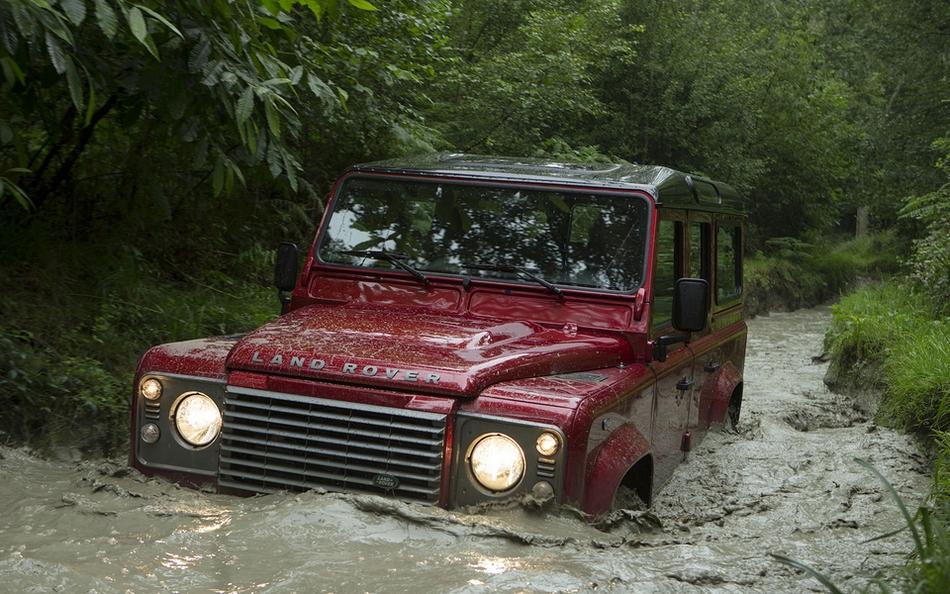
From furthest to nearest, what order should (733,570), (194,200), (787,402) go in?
(787,402)
(194,200)
(733,570)

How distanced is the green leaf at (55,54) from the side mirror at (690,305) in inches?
112

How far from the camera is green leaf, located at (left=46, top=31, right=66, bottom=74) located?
437cm

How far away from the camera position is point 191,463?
437cm

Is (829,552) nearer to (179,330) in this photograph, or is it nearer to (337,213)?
(337,213)

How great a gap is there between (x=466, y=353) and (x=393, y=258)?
3.76 ft

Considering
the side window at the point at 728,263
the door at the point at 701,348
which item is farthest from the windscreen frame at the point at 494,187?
the side window at the point at 728,263

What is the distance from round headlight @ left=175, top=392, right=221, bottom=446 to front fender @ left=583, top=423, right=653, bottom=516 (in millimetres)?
1503

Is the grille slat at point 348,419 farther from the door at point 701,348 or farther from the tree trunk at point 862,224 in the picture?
the tree trunk at point 862,224

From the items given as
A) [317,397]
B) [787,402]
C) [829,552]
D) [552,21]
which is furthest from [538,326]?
[552,21]

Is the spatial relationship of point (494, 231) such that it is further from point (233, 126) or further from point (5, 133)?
point (5, 133)

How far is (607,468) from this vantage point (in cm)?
423

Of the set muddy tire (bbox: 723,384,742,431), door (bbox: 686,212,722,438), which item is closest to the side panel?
door (bbox: 686,212,722,438)

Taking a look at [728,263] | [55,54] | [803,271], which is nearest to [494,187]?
[55,54]

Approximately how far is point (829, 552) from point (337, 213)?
290cm
